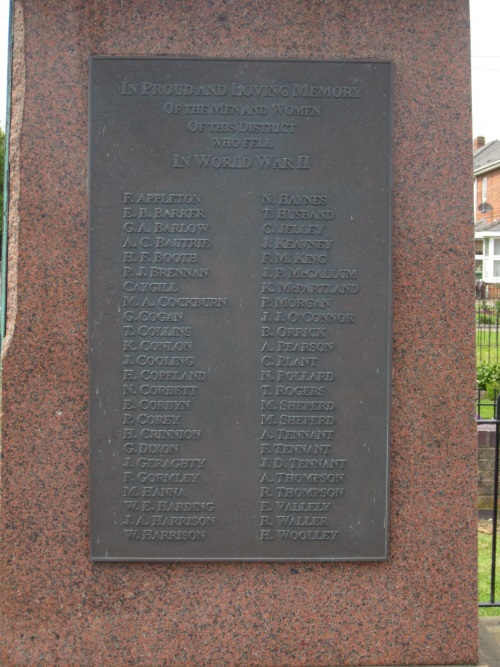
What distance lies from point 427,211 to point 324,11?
3.65ft

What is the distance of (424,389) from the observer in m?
3.77

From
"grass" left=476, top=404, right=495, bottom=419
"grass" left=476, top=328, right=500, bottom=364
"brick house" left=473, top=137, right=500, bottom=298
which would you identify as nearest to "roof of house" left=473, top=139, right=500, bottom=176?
"brick house" left=473, top=137, right=500, bottom=298

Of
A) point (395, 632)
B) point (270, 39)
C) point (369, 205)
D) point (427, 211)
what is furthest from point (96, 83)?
point (395, 632)

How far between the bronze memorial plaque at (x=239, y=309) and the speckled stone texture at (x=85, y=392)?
0.36 feet

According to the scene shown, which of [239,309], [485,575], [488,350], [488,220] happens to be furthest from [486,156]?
[239,309]

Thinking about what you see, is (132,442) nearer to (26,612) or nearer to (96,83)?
(26,612)

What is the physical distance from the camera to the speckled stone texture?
3652 mm

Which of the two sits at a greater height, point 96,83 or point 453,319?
point 96,83

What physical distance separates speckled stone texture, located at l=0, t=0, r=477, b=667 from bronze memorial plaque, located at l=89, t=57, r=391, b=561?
0.11m

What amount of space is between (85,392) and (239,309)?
0.88 metres

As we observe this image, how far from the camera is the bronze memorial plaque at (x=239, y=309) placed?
12.0 feet

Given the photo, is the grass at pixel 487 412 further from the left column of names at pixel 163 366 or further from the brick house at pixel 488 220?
the brick house at pixel 488 220

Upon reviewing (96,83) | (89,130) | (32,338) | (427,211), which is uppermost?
(96,83)

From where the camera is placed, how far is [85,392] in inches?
146
